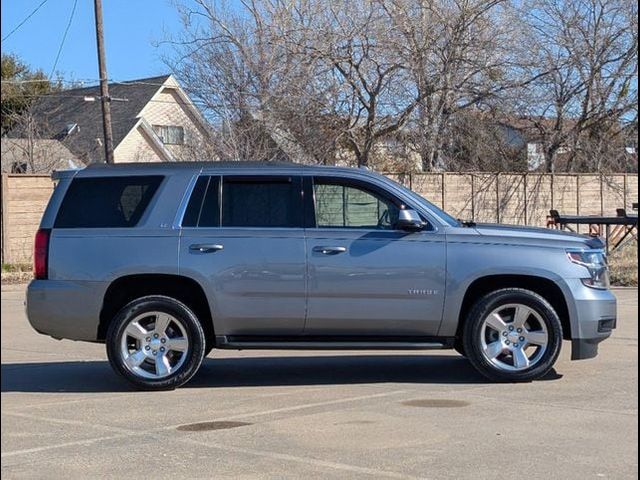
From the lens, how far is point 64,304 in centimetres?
844

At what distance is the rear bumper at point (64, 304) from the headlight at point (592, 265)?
4052 millimetres

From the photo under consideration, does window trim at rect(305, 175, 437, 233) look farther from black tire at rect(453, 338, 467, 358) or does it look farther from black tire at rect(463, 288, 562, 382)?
black tire at rect(453, 338, 467, 358)

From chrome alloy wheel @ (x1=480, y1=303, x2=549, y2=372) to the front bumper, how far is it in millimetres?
268

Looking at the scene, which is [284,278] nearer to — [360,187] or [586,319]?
[360,187]

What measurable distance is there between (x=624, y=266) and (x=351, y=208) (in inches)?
510

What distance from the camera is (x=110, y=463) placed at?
613 centimetres

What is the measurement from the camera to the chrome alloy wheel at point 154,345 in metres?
8.49

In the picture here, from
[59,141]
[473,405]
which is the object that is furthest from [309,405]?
[59,141]

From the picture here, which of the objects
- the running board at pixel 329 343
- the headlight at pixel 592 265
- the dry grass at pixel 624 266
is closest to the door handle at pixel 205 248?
the running board at pixel 329 343

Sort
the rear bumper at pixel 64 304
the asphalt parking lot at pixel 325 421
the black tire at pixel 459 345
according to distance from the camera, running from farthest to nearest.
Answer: the black tire at pixel 459 345 < the rear bumper at pixel 64 304 < the asphalt parking lot at pixel 325 421

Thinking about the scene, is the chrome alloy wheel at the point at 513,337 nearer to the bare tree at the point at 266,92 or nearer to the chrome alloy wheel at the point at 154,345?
the chrome alloy wheel at the point at 154,345

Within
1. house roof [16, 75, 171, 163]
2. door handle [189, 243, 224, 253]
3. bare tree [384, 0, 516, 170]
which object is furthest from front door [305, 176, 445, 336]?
house roof [16, 75, 171, 163]

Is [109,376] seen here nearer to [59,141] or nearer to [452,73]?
[452,73]

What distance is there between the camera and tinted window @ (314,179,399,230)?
28.4 feet
